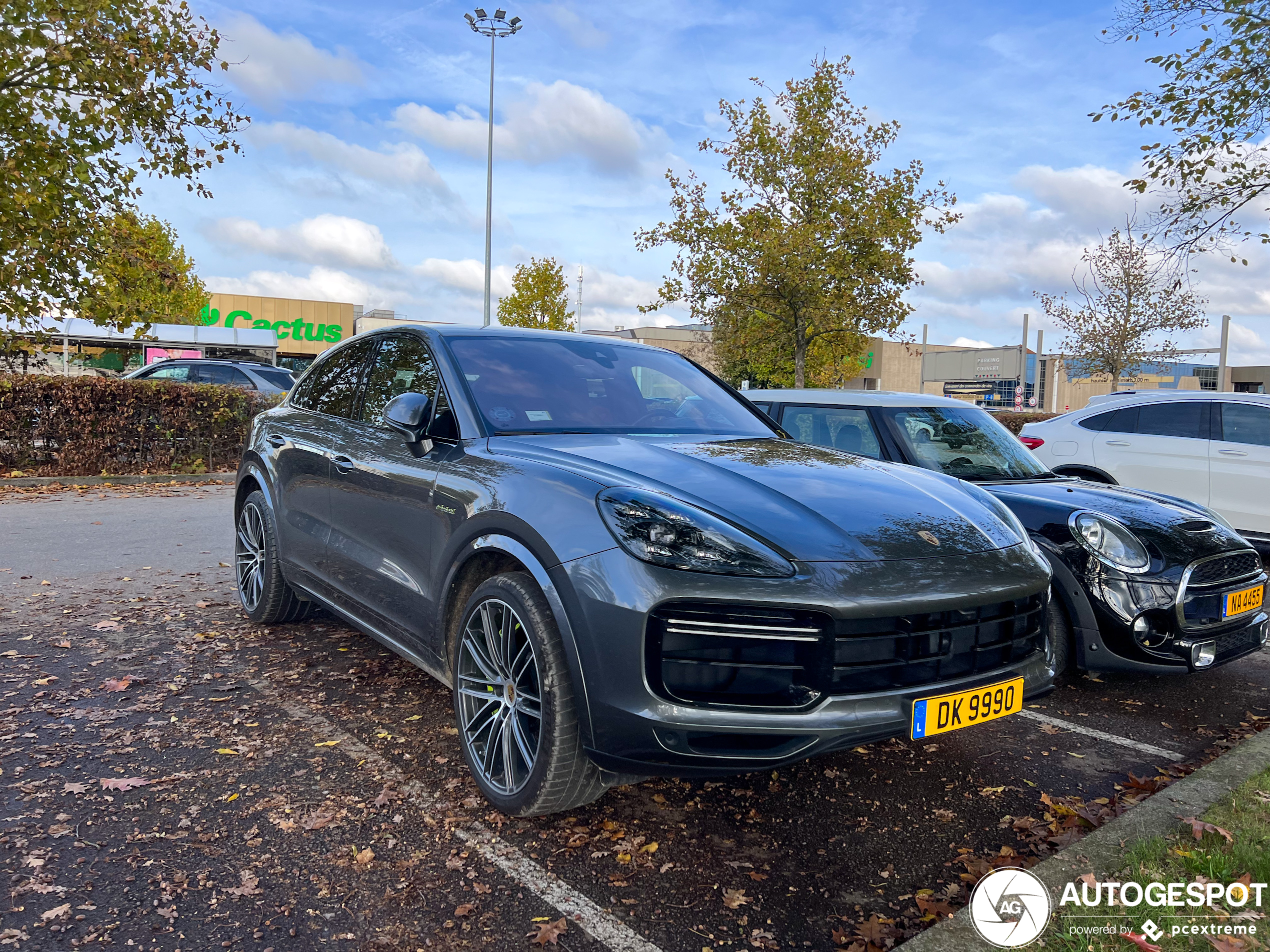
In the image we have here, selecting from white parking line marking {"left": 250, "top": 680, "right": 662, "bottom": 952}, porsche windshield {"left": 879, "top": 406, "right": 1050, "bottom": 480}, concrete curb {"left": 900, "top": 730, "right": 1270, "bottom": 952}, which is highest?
porsche windshield {"left": 879, "top": 406, "right": 1050, "bottom": 480}

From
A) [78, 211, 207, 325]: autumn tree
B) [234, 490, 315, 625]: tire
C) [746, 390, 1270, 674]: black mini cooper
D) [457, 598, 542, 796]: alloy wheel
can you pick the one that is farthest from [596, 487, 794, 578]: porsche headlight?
[78, 211, 207, 325]: autumn tree

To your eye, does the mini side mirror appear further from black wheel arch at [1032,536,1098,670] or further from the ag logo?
black wheel arch at [1032,536,1098,670]

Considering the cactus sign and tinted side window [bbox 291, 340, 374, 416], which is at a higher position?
the cactus sign

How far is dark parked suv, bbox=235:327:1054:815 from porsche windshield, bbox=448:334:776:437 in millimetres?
14

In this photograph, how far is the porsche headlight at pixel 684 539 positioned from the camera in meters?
2.60

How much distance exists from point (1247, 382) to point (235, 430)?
6192cm

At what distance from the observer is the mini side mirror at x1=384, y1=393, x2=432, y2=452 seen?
3467 mm

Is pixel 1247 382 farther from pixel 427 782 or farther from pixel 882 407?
pixel 427 782

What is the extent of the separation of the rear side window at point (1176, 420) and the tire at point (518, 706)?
753 cm

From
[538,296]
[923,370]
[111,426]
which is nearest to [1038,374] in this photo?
[923,370]

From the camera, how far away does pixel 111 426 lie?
12.9m

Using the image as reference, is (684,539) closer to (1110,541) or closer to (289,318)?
(1110,541)

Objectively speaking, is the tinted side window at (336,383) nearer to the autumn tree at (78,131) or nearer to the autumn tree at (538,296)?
the autumn tree at (78,131)

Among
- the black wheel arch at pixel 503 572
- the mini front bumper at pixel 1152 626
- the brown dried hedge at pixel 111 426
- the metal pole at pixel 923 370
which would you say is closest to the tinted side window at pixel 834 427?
the mini front bumper at pixel 1152 626
